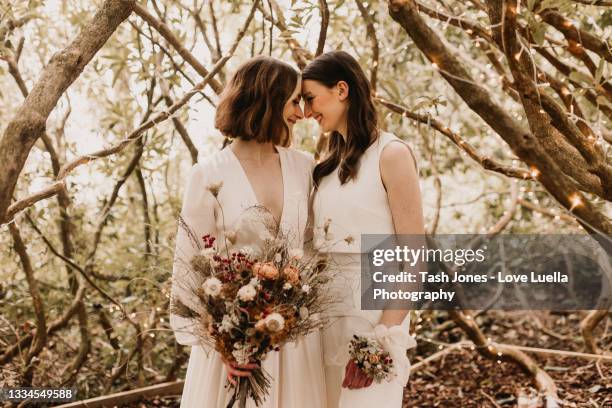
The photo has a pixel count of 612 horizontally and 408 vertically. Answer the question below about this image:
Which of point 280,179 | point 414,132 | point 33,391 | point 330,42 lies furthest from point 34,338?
point 414,132

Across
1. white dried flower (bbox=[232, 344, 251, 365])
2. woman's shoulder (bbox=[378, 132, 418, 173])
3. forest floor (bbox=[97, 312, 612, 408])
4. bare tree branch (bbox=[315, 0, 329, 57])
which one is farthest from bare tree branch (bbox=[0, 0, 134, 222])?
forest floor (bbox=[97, 312, 612, 408])

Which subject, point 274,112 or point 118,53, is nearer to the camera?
point 274,112

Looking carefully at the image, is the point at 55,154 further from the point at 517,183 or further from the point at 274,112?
the point at 517,183

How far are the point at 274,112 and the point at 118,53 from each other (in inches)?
71.6

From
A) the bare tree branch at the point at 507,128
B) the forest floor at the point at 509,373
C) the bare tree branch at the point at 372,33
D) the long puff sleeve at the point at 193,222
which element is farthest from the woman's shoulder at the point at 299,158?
the forest floor at the point at 509,373

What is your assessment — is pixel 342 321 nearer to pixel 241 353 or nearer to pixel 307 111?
pixel 241 353

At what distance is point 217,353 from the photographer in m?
2.18

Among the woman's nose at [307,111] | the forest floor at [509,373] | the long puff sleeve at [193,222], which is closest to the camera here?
the long puff sleeve at [193,222]

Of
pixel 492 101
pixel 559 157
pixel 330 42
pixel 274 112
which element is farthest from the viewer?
pixel 330 42

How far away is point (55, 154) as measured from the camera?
12.6ft

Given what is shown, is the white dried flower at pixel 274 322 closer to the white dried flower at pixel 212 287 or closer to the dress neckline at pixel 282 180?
the white dried flower at pixel 212 287

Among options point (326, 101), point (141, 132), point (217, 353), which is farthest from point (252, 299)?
point (141, 132)

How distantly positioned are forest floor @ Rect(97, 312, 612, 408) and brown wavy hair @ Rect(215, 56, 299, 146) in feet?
7.55

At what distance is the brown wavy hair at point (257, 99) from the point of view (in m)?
2.28
